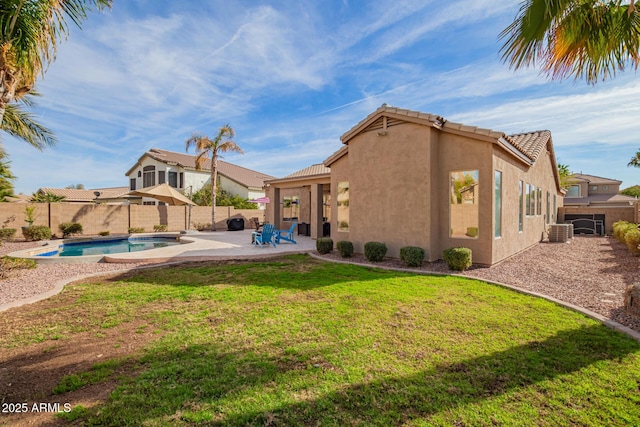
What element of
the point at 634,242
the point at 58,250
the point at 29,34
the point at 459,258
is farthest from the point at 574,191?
the point at 58,250

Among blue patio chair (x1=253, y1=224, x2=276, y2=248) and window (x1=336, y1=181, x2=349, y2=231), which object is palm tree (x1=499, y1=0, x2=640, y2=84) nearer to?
window (x1=336, y1=181, x2=349, y2=231)

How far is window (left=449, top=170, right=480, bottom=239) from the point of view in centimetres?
940

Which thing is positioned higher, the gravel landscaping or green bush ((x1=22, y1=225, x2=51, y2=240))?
green bush ((x1=22, y1=225, x2=51, y2=240))

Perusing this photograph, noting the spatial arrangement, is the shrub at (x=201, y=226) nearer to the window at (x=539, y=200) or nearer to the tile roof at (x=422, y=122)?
the tile roof at (x=422, y=122)

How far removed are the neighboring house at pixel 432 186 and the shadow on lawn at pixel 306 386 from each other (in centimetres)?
579

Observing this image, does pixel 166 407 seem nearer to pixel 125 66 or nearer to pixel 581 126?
pixel 125 66

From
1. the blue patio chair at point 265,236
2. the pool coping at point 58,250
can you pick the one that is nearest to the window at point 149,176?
the pool coping at point 58,250

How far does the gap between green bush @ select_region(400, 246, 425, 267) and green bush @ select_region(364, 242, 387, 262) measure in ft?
2.93

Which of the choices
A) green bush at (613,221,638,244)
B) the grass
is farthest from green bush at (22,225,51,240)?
green bush at (613,221,638,244)

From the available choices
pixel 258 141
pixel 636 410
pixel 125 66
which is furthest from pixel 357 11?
pixel 258 141

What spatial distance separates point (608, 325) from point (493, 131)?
232 inches

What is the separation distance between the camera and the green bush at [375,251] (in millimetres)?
10109

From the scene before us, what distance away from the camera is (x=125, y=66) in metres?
11.6

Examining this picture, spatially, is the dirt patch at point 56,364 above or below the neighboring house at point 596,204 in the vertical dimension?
below
